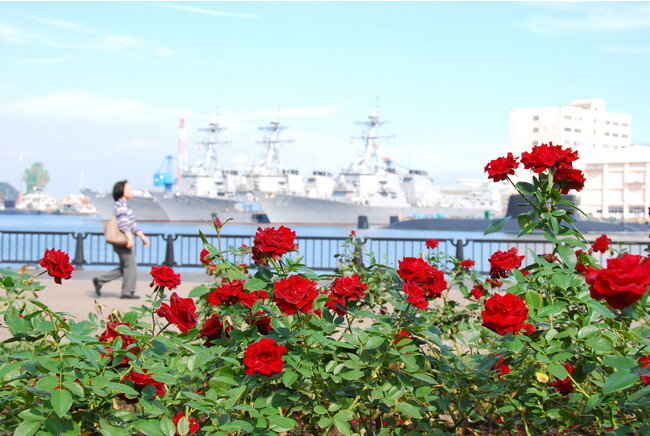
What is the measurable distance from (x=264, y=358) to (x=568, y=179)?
1.75 m

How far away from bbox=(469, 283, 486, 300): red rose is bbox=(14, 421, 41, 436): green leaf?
12.9 ft

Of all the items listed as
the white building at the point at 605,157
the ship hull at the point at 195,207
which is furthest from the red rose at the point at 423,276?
the ship hull at the point at 195,207

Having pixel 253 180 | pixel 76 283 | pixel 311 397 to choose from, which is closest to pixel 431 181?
pixel 253 180

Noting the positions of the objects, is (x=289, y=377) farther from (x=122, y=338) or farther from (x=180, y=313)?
(x=122, y=338)

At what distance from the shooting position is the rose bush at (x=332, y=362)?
2328 millimetres

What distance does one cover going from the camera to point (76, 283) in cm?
1262

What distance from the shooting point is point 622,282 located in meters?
1.42

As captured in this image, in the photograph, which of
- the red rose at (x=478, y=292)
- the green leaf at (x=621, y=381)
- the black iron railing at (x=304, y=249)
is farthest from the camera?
the black iron railing at (x=304, y=249)

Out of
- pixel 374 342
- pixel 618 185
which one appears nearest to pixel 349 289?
pixel 374 342

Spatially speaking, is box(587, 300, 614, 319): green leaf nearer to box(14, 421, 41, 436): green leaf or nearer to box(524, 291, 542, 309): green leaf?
box(524, 291, 542, 309): green leaf

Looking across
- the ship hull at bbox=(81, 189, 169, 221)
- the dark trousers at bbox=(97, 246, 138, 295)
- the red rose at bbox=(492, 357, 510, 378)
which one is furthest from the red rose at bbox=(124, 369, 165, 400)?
the ship hull at bbox=(81, 189, 169, 221)

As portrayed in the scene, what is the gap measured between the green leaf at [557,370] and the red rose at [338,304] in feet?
2.81

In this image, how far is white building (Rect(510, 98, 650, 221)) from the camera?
9375 centimetres

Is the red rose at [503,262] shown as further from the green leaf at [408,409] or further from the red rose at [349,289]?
the green leaf at [408,409]
